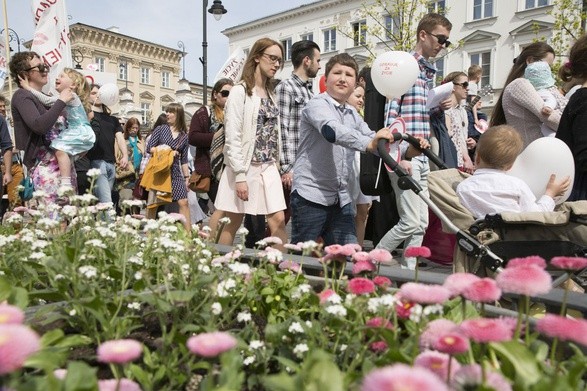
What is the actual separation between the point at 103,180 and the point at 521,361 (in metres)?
5.06

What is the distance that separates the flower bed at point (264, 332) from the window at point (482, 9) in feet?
107

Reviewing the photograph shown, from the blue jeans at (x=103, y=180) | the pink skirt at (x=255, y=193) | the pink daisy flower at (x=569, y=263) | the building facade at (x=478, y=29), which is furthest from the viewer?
the building facade at (x=478, y=29)

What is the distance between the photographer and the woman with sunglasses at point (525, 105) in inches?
147

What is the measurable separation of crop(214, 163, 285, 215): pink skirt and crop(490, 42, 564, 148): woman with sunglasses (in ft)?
5.72

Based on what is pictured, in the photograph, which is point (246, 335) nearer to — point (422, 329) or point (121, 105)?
point (422, 329)

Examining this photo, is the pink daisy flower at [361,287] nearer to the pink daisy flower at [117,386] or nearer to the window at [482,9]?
the pink daisy flower at [117,386]

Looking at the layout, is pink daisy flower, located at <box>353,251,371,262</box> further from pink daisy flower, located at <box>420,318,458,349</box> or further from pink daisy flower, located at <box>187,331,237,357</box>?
pink daisy flower, located at <box>187,331,237,357</box>

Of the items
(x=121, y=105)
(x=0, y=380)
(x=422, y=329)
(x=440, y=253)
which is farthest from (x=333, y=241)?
(x=121, y=105)

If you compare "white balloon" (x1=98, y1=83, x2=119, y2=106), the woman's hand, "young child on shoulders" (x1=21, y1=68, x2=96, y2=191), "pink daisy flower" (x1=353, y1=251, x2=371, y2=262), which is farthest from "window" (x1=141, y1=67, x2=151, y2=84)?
"pink daisy flower" (x1=353, y1=251, x2=371, y2=262)

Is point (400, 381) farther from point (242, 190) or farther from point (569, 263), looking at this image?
point (242, 190)

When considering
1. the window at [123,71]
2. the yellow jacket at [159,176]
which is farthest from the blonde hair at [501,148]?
the window at [123,71]

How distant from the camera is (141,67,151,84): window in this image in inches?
2261

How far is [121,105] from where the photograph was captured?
20000 millimetres

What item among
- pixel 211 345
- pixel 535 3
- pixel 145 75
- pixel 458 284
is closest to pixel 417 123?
pixel 458 284
